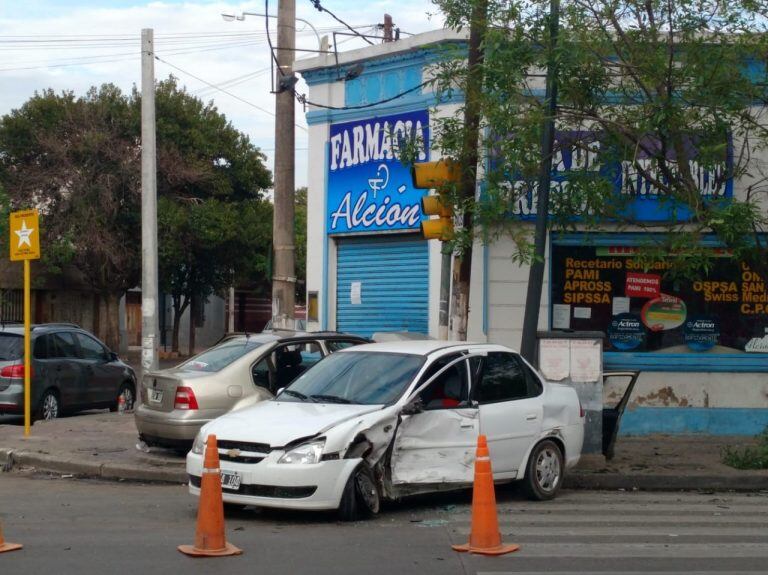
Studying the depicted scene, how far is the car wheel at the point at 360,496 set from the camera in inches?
360

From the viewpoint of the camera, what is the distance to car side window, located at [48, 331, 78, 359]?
18.0 meters

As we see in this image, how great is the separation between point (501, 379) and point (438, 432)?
1.14 m

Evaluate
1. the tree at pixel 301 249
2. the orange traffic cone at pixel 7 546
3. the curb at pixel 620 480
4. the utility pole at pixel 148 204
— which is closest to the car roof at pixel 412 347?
the curb at pixel 620 480

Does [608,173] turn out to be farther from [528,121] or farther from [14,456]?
[14,456]

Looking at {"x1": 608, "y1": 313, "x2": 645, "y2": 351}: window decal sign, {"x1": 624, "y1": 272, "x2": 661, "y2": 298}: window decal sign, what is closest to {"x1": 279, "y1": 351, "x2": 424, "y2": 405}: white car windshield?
{"x1": 608, "y1": 313, "x2": 645, "y2": 351}: window decal sign

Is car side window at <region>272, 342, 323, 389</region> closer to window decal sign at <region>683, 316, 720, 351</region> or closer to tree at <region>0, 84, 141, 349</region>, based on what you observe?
window decal sign at <region>683, 316, 720, 351</region>

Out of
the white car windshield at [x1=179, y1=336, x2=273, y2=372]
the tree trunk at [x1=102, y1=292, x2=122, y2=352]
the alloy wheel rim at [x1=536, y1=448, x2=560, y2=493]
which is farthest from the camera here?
the tree trunk at [x1=102, y1=292, x2=122, y2=352]

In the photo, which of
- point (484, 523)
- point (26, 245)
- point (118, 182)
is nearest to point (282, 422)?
point (484, 523)

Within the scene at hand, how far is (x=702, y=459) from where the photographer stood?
13.5m

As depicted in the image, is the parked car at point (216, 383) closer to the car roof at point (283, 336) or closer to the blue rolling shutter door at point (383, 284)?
the car roof at point (283, 336)

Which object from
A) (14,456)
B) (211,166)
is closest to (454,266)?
(14,456)

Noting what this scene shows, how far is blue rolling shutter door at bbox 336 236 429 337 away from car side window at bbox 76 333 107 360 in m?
4.23

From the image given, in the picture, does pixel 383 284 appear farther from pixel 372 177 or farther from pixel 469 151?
pixel 469 151

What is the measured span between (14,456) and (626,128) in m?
8.25
